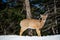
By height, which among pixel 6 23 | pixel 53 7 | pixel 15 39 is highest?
pixel 53 7

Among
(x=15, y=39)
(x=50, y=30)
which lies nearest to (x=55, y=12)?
(x=50, y=30)

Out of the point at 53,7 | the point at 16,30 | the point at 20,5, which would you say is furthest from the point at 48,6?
the point at 16,30

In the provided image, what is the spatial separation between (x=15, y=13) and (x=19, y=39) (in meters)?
0.24

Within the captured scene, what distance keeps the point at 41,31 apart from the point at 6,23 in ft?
1.06

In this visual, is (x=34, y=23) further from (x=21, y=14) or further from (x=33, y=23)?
(x=21, y=14)

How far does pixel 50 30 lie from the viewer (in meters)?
1.42

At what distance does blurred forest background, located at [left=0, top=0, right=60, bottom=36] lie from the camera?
4.66ft

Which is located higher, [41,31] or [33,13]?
[33,13]

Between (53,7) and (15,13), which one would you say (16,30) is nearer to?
(15,13)

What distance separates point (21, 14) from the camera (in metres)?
1.43

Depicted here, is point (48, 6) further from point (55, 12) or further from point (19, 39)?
point (19, 39)

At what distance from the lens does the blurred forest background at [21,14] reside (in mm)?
1422

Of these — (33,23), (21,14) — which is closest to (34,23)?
(33,23)

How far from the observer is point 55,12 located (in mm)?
1436
